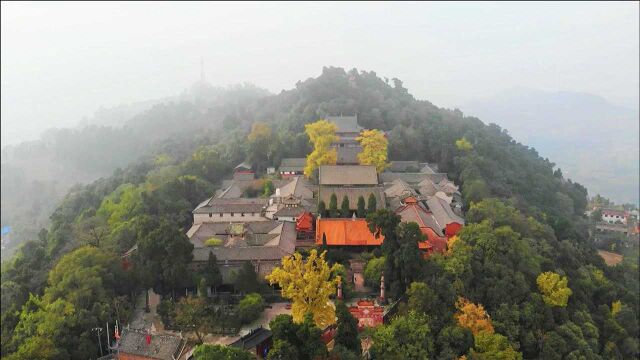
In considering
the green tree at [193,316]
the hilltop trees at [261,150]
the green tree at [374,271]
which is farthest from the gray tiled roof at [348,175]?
the green tree at [193,316]

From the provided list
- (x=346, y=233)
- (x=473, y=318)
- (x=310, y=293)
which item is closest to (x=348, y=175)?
(x=346, y=233)

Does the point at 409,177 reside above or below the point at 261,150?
below

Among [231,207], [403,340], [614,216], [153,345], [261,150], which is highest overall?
[261,150]

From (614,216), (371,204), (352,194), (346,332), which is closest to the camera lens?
(346,332)

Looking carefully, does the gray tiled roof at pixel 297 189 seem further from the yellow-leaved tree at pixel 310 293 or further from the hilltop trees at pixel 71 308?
the yellow-leaved tree at pixel 310 293

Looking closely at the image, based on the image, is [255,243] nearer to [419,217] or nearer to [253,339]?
[253,339]

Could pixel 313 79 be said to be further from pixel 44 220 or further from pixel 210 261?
pixel 210 261

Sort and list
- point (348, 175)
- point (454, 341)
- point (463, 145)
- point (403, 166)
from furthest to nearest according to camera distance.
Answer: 1. point (463, 145)
2. point (403, 166)
3. point (348, 175)
4. point (454, 341)

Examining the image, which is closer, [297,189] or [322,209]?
[322,209]
